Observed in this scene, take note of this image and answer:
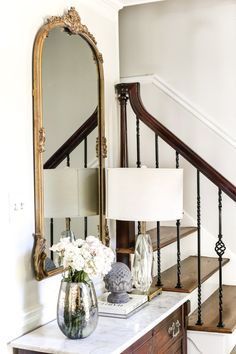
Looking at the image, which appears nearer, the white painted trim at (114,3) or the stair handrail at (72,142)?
the stair handrail at (72,142)

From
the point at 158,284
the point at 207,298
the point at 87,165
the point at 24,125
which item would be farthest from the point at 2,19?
the point at 207,298

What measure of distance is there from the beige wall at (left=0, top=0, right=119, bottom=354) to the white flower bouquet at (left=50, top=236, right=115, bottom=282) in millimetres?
177

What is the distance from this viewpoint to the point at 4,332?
209 cm

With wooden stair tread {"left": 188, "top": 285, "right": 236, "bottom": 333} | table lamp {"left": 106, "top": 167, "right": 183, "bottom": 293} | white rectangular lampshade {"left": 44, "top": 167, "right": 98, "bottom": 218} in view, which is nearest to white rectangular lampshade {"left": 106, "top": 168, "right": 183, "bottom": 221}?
table lamp {"left": 106, "top": 167, "right": 183, "bottom": 293}

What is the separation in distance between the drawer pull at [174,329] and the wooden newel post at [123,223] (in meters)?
0.51

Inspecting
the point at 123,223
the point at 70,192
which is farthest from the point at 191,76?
the point at 70,192

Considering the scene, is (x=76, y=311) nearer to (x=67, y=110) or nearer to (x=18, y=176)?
(x=18, y=176)

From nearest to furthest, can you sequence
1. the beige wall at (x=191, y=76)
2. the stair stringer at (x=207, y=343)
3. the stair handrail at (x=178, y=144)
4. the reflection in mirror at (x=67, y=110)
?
the reflection in mirror at (x=67, y=110), the stair stringer at (x=207, y=343), the stair handrail at (x=178, y=144), the beige wall at (x=191, y=76)

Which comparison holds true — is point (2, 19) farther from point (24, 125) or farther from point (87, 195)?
point (87, 195)

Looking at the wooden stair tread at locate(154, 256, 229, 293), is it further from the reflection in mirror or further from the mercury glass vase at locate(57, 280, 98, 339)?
the mercury glass vase at locate(57, 280, 98, 339)

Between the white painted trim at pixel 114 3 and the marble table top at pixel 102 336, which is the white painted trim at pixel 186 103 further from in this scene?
the marble table top at pixel 102 336

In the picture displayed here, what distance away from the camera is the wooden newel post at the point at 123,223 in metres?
3.04

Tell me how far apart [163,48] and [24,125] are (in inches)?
74.7

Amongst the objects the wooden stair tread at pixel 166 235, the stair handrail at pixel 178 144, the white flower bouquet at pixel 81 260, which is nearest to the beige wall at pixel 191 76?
the wooden stair tread at pixel 166 235
